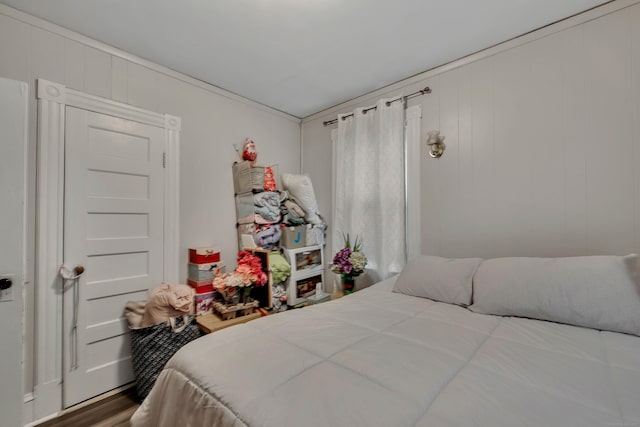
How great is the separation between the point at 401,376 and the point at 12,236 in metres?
2.05

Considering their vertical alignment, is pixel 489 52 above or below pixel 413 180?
above

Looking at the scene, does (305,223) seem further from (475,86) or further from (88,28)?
(88,28)

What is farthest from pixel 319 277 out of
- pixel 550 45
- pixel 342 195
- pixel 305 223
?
pixel 550 45

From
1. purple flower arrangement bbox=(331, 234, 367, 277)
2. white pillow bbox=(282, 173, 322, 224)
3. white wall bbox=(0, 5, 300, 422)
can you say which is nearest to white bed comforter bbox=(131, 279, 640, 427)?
purple flower arrangement bbox=(331, 234, 367, 277)

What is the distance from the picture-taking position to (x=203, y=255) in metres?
2.23

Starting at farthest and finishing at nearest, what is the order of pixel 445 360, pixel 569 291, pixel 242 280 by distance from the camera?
1. pixel 242 280
2. pixel 569 291
3. pixel 445 360

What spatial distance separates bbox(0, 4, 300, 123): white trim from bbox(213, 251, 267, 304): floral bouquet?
1.56 m

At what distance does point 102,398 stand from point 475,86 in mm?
3528

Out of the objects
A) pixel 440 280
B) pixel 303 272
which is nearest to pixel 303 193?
pixel 303 272

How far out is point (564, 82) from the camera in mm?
1734

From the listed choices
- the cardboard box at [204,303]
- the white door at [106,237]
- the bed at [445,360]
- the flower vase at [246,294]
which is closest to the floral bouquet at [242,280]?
the flower vase at [246,294]

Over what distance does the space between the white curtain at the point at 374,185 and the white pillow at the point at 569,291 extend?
92 cm

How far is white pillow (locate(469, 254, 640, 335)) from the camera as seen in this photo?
1.24 metres

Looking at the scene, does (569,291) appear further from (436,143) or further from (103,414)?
(103,414)
